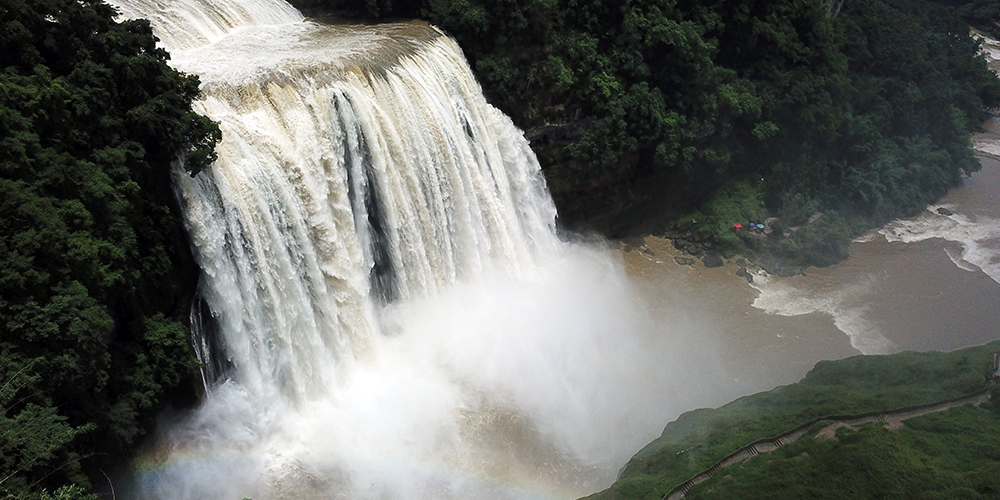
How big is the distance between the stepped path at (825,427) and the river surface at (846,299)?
14.9 ft

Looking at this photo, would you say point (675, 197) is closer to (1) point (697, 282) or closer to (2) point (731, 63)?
(1) point (697, 282)

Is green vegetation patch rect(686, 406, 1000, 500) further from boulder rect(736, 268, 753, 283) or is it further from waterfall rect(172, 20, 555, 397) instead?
boulder rect(736, 268, 753, 283)

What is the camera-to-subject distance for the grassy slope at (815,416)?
14930 mm

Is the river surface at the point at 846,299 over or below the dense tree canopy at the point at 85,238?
below

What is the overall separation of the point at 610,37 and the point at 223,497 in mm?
18746

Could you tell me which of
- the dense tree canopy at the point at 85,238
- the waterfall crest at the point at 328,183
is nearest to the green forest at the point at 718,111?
the waterfall crest at the point at 328,183

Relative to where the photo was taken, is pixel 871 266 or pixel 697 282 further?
pixel 871 266

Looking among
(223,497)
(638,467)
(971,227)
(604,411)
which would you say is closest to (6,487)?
(223,497)

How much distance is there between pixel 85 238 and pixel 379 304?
806cm

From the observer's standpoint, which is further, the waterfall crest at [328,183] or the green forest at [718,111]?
the green forest at [718,111]

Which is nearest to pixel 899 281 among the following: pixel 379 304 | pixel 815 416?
pixel 815 416

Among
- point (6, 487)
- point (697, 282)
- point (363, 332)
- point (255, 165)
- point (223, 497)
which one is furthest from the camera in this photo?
point (697, 282)

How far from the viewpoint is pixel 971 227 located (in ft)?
100

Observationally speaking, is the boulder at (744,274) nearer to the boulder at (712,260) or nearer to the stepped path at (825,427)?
the boulder at (712,260)
